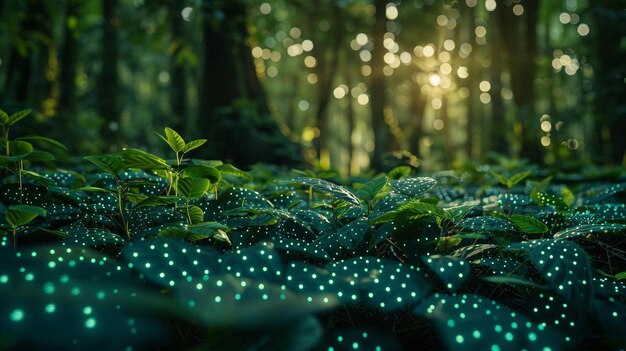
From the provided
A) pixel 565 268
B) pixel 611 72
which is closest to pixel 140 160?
pixel 565 268

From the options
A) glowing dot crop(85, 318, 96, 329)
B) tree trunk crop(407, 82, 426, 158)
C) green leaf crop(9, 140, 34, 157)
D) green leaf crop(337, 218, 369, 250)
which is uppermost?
green leaf crop(9, 140, 34, 157)

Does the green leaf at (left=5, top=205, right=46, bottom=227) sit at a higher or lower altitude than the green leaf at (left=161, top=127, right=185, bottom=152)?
lower

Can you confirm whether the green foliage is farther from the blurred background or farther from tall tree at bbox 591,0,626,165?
tall tree at bbox 591,0,626,165

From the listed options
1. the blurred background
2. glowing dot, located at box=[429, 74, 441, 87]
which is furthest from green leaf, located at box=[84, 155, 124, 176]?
glowing dot, located at box=[429, 74, 441, 87]

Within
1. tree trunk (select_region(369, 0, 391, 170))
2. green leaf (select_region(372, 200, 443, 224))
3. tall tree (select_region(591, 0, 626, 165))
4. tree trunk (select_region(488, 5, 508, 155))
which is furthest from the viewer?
tree trunk (select_region(369, 0, 391, 170))

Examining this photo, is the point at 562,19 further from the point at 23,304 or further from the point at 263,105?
the point at 23,304
